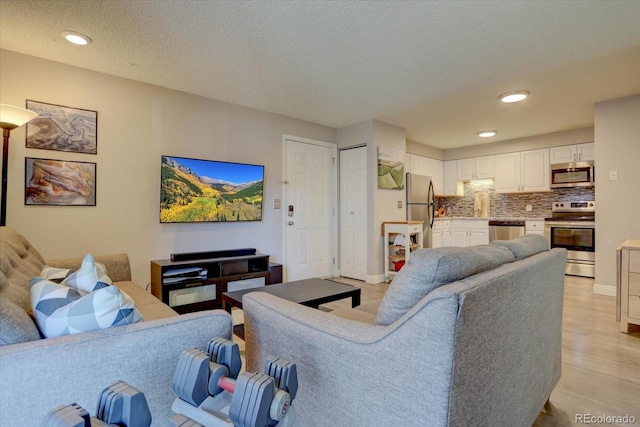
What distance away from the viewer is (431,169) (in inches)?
252

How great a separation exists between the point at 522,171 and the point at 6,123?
690 centimetres

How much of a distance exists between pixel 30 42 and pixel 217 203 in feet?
6.82

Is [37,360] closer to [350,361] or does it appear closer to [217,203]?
[350,361]

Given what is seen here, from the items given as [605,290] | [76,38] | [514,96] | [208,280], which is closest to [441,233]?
[605,290]

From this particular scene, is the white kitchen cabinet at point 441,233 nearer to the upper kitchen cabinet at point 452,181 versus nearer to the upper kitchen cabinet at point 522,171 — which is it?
the upper kitchen cabinet at point 452,181

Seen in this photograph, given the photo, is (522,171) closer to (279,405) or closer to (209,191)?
(209,191)

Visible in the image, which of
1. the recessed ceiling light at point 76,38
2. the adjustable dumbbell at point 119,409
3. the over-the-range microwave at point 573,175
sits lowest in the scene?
the adjustable dumbbell at point 119,409

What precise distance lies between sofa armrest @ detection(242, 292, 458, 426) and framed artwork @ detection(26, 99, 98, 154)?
9.24 ft

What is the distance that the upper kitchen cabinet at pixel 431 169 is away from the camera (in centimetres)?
597

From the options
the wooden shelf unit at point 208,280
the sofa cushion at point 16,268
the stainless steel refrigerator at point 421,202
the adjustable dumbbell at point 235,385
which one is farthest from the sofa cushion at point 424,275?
the stainless steel refrigerator at point 421,202

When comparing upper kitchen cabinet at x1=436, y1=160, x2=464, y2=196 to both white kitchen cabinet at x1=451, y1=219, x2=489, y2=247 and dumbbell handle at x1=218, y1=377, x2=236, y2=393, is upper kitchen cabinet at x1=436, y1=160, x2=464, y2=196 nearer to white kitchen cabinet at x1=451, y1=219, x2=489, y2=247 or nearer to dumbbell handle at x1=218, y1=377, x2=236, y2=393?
white kitchen cabinet at x1=451, y1=219, x2=489, y2=247

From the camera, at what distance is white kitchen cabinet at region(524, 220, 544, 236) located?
209 inches

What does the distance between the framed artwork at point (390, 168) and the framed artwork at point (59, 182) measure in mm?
3503

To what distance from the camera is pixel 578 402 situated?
1713 mm
